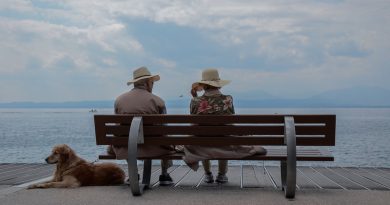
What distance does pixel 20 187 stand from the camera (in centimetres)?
730

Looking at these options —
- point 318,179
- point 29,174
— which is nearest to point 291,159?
point 318,179

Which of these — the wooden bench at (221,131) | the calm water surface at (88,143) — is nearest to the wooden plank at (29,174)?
the wooden bench at (221,131)

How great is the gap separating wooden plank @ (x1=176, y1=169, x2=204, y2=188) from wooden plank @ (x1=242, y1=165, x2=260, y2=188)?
24.2 inches

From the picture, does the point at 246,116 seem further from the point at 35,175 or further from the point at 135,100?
the point at 35,175

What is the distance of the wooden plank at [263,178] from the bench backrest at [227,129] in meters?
1.20

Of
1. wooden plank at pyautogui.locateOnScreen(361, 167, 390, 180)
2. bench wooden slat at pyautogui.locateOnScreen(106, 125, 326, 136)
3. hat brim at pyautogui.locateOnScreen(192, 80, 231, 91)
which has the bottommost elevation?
wooden plank at pyautogui.locateOnScreen(361, 167, 390, 180)

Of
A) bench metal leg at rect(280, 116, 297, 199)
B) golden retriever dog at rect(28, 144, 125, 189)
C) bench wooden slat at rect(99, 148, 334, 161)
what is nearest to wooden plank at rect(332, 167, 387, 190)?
bench wooden slat at rect(99, 148, 334, 161)

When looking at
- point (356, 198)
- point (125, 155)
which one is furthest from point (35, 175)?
point (356, 198)

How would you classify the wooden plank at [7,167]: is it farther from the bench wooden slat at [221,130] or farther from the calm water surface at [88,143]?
the calm water surface at [88,143]

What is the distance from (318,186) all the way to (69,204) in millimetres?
3265

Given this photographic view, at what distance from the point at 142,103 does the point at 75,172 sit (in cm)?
113

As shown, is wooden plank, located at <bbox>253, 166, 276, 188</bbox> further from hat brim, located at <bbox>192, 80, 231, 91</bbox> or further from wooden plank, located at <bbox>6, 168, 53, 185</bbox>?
wooden plank, located at <bbox>6, 168, 53, 185</bbox>

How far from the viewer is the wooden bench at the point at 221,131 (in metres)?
6.68

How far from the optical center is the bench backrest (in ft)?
22.0
